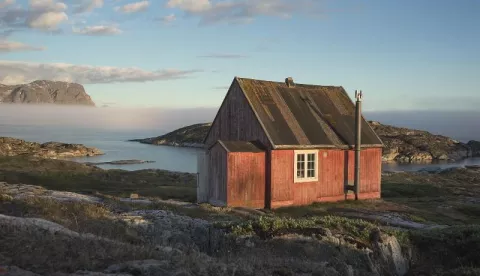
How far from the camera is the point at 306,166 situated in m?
25.9

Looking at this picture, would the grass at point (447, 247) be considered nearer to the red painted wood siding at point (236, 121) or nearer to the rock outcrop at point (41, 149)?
the red painted wood siding at point (236, 121)

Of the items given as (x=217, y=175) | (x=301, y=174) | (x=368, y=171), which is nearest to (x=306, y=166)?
(x=301, y=174)

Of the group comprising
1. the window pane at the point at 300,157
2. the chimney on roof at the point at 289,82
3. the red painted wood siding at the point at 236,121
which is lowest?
the window pane at the point at 300,157

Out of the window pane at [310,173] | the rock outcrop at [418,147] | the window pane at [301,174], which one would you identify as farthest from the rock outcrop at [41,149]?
the rock outcrop at [418,147]

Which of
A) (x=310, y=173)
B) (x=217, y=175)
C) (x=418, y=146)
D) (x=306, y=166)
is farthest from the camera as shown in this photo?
(x=418, y=146)

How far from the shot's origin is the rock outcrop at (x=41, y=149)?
73525 mm

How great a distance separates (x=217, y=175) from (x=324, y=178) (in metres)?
6.48

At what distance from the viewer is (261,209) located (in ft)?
79.2

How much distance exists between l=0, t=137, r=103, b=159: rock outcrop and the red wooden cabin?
167ft

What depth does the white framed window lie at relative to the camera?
25531mm

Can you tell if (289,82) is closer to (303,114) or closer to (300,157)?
(303,114)

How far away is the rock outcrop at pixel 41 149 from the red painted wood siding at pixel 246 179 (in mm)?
52813

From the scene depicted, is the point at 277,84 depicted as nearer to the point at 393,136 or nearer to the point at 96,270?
the point at 96,270

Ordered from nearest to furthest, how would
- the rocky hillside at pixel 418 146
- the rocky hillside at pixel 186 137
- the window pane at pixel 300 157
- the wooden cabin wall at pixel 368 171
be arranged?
the window pane at pixel 300 157, the wooden cabin wall at pixel 368 171, the rocky hillside at pixel 418 146, the rocky hillside at pixel 186 137
